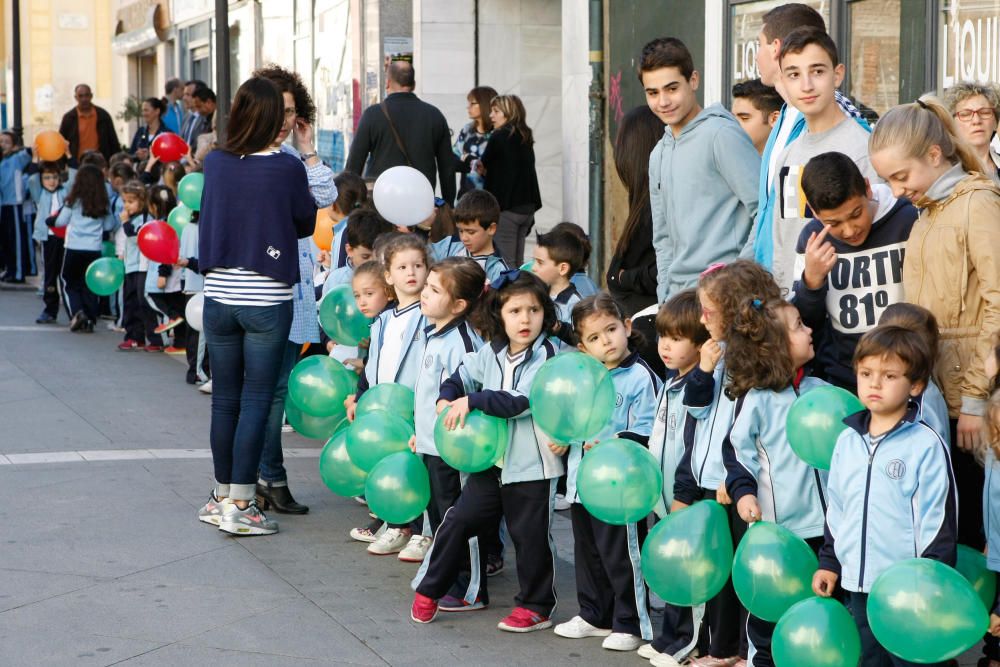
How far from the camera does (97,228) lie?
14.1 metres

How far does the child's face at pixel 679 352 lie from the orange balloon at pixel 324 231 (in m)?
4.28

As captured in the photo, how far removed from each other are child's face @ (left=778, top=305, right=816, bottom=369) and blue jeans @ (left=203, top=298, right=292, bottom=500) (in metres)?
2.82

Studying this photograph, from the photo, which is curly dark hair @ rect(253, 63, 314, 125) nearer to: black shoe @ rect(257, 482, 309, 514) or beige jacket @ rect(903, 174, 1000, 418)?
black shoe @ rect(257, 482, 309, 514)

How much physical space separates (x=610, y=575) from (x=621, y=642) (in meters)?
0.24

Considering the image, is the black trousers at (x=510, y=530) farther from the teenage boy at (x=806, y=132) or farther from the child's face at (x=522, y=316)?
the teenage boy at (x=806, y=132)

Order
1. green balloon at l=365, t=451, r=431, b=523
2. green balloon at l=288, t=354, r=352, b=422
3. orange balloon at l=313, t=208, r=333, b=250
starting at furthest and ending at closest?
1. orange balloon at l=313, t=208, r=333, b=250
2. green balloon at l=288, t=354, r=352, b=422
3. green balloon at l=365, t=451, r=431, b=523

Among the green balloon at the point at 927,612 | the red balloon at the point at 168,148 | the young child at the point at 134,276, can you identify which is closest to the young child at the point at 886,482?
the green balloon at the point at 927,612

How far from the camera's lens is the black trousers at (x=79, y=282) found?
560 inches

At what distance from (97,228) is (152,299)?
7.06ft

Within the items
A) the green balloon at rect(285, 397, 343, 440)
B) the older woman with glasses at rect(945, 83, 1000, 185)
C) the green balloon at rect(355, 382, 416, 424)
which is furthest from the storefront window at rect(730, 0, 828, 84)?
the green balloon at rect(355, 382, 416, 424)

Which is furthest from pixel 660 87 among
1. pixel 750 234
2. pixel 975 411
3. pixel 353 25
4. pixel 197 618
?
pixel 353 25

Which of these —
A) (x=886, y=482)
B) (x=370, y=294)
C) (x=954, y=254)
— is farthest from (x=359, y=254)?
(x=886, y=482)

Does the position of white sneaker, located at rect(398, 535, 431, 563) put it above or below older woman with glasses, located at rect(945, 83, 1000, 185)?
below

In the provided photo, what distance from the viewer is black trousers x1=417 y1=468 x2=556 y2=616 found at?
538 cm
